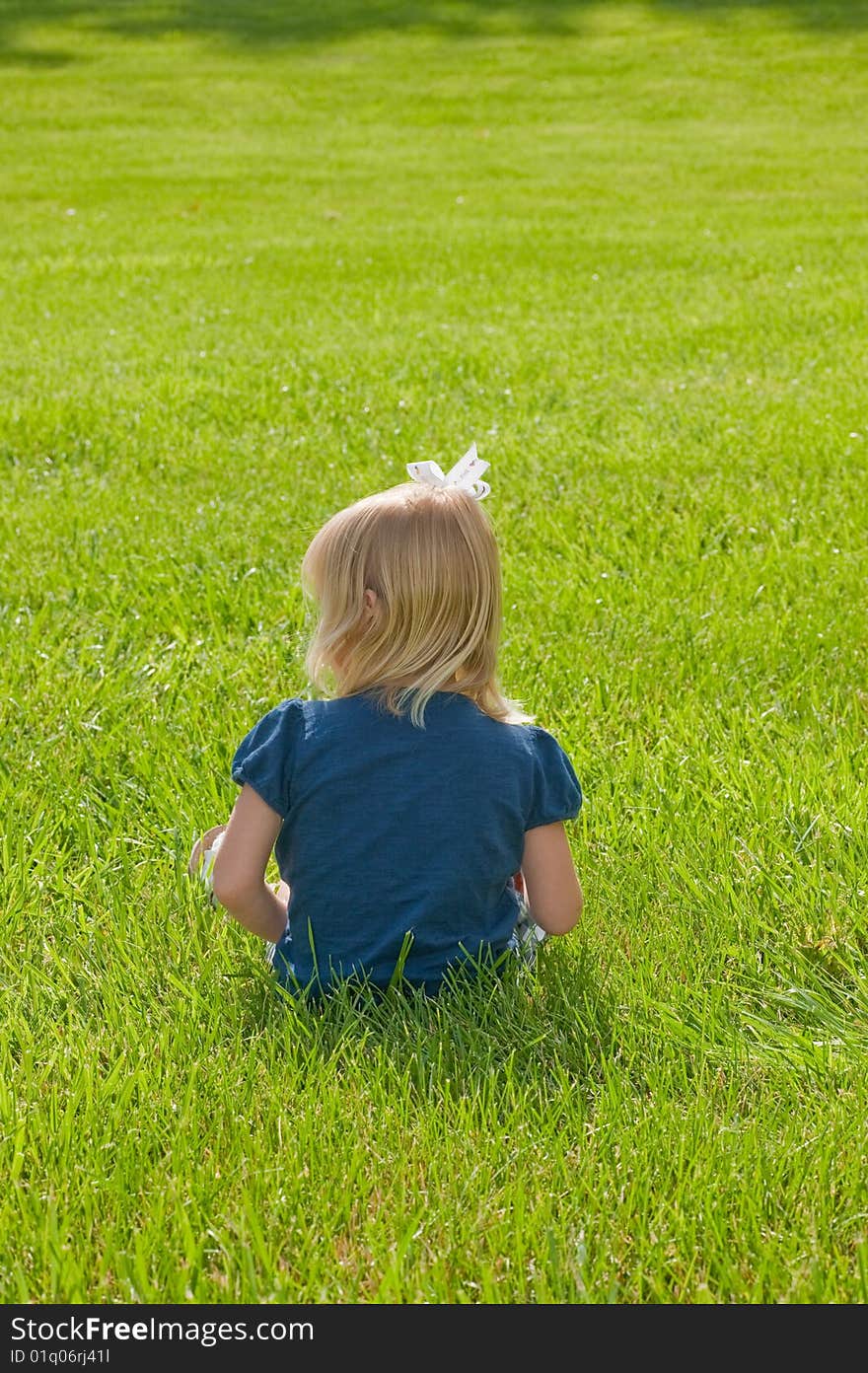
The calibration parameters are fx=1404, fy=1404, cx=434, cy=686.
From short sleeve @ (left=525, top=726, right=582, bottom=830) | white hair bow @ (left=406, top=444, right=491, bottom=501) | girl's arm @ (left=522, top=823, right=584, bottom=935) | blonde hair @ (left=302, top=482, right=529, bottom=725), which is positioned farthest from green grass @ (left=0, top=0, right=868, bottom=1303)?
white hair bow @ (left=406, top=444, right=491, bottom=501)

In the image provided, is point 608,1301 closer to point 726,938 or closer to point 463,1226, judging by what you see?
point 463,1226

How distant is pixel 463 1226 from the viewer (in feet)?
6.44

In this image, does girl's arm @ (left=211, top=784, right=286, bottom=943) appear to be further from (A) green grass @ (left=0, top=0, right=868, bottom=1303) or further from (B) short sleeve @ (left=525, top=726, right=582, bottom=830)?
(B) short sleeve @ (left=525, top=726, right=582, bottom=830)

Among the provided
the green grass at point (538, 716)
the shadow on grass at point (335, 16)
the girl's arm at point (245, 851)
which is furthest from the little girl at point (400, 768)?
the shadow on grass at point (335, 16)

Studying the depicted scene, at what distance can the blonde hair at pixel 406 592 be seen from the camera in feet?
7.72

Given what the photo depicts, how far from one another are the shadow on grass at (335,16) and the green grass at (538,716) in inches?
804

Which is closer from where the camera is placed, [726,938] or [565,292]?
[726,938]

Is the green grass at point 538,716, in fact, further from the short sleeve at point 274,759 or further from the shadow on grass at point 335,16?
the shadow on grass at point 335,16

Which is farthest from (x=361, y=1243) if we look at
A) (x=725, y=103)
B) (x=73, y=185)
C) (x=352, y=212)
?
(x=725, y=103)

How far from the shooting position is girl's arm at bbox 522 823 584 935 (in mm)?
2502

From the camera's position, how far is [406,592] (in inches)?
92.9

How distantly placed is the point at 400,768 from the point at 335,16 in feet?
105

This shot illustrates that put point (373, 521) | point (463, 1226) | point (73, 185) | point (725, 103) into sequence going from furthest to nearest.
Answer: point (725, 103) → point (73, 185) → point (373, 521) → point (463, 1226)
